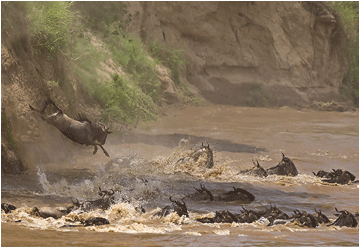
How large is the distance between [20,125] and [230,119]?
8.91 metres

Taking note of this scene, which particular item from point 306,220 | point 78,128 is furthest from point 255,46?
point 306,220

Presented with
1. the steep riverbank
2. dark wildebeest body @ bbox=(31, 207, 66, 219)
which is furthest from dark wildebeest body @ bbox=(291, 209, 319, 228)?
the steep riverbank

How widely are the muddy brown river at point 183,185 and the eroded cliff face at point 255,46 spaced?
4670mm

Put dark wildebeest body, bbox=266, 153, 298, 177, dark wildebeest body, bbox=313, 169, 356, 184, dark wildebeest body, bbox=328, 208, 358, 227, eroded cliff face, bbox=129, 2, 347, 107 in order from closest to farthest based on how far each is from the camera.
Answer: dark wildebeest body, bbox=328, 208, 358, 227
dark wildebeest body, bbox=313, 169, 356, 184
dark wildebeest body, bbox=266, 153, 298, 177
eroded cliff face, bbox=129, 2, 347, 107

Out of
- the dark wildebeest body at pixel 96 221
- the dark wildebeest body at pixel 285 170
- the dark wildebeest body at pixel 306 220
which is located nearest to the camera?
the dark wildebeest body at pixel 96 221

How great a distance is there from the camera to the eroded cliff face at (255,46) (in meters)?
19.1

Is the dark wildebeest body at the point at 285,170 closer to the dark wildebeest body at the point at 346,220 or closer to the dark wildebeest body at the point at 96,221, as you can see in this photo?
the dark wildebeest body at the point at 346,220

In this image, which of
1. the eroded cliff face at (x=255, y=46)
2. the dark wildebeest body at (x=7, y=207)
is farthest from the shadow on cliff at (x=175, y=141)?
the eroded cliff face at (x=255, y=46)

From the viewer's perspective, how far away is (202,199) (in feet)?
22.2

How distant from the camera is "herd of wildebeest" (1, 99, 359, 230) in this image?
5551 mm

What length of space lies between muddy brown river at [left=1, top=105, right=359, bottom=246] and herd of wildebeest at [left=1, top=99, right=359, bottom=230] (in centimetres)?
12

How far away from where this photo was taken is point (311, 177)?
8.66 m

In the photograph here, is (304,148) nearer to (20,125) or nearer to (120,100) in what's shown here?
(120,100)

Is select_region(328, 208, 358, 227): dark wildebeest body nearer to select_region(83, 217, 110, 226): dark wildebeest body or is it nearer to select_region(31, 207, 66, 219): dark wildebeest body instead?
select_region(83, 217, 110, 226): dark wildebeest body
